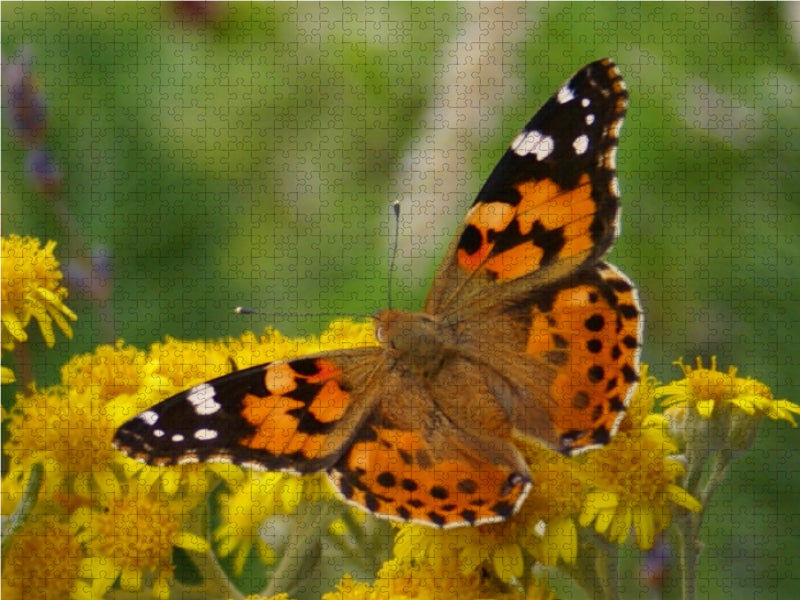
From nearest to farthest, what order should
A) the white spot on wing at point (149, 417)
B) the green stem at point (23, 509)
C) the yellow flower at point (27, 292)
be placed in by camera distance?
1. the white spot on wing at point (149, 417)
2. the green stem at point (23, 509)
3. the yellow flower at point (27, 292)

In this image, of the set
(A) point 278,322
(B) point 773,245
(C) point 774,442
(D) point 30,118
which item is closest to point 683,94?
(B) point 773,245

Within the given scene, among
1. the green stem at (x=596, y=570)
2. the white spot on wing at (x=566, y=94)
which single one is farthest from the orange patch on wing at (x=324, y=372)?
the white spot on wing at (x=566, y=94)

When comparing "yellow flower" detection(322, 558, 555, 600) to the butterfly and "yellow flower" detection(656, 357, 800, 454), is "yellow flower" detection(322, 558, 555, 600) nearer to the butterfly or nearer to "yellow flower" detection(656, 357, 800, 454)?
the butterfly

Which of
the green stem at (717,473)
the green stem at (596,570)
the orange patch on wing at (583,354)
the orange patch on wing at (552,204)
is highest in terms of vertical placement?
the orange patch on wing at (552,204)

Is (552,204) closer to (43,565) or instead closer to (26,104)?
(43,565)

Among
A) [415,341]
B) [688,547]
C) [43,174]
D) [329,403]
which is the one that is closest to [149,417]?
[329,403]

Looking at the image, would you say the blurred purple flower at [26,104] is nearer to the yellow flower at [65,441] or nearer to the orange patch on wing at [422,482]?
the yellow flower at [65,441]

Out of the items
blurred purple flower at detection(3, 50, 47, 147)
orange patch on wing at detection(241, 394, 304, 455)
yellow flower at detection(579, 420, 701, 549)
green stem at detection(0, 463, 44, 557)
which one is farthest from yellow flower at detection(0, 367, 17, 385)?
blurred purple flower at detection(3, 50, 47, 147)
